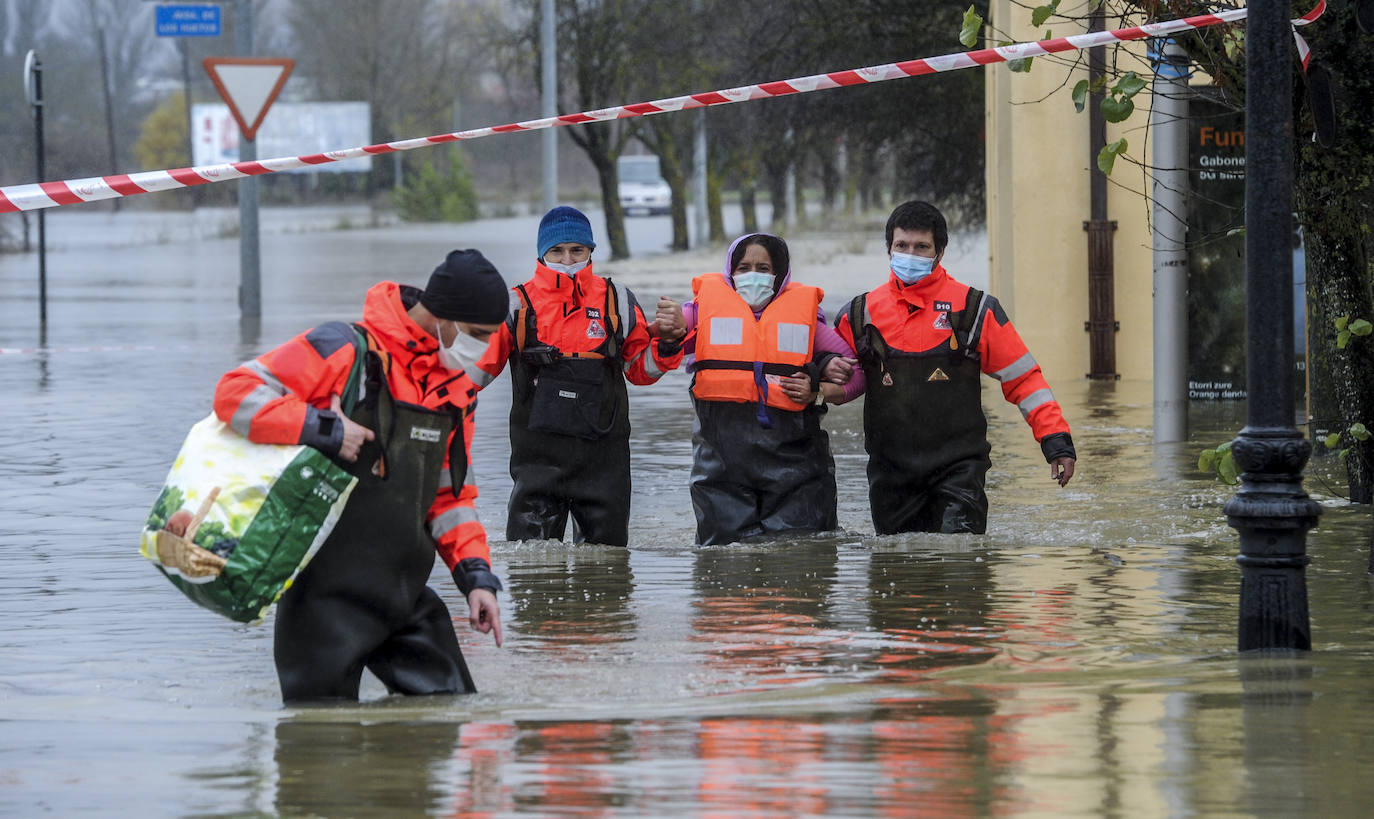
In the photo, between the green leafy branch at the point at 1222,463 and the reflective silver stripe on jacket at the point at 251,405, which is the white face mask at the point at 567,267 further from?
the reflective silver stripe on jacket at the point at 251,405

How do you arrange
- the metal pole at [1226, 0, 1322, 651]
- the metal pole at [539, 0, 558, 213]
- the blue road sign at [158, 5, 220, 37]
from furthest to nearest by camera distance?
the metal pole at [539, 0, 558, 213], the blue road sign at [158, 5, 220, 37], the metal pole at [1226, 0, 1322, 651]

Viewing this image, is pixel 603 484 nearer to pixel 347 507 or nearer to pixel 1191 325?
pixel 347 507

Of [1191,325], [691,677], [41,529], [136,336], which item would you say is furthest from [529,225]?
[691,677]

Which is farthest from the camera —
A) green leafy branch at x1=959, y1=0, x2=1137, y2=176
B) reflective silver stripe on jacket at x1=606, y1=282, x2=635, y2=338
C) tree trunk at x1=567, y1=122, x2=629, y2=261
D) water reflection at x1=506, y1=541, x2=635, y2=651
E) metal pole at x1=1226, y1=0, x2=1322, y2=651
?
tree trunk at x1=567, y1=122, x2=629, y2=261

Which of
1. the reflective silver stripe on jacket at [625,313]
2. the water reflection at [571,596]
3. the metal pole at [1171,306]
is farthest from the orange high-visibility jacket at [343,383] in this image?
the metal pole at [1171,306]

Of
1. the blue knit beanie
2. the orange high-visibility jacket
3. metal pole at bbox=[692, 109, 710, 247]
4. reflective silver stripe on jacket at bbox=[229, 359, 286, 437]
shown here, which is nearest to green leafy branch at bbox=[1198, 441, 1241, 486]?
the blue knit beanie

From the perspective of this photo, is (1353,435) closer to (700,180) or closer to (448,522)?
(448,522)

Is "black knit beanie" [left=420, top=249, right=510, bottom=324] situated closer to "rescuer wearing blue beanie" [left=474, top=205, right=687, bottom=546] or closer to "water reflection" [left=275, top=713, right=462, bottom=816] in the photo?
"water reflection" [left=275, top=713, right=462, bottom=816]

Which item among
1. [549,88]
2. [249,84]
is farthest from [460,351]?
[549,88]

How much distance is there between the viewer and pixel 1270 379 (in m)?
6.57

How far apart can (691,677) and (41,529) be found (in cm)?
473

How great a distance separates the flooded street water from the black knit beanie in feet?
3.45

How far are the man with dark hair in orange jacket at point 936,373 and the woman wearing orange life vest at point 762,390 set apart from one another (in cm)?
15

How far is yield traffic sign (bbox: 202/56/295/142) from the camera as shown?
22.9m
